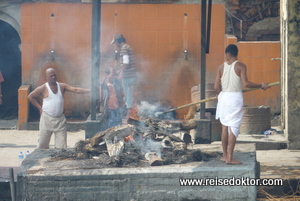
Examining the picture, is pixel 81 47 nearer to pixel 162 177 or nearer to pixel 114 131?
pixel 114 131

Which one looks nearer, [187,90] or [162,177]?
[162,177]

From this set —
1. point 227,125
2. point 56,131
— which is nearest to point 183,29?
point 56,131

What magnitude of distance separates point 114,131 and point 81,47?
729 cm

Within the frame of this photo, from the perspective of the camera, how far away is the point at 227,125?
8117 mm

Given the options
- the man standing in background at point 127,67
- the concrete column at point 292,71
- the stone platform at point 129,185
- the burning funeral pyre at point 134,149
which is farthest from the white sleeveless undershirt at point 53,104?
the concrete column at point 292,71

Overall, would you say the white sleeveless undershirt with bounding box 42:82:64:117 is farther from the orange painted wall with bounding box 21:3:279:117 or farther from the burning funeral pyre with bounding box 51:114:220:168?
the orange painted wall with bounding box 21:3:279:117

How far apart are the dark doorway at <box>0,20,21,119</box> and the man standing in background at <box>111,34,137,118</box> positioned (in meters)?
3.97

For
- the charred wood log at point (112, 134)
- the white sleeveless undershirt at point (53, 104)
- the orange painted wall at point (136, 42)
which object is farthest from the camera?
the orange painted wall at point (136, 42)

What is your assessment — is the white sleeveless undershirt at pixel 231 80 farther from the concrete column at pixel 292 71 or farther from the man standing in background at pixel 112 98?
the man standing in background at pixel 112 98

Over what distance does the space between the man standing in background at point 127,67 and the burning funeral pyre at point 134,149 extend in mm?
5288

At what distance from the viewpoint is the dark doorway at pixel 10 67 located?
17344 mm

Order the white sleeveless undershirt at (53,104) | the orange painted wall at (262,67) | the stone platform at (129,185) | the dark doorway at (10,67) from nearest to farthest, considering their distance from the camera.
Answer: the stone platform at (129,185) → the white sleeveless undershirt at (53,104) → the orange painted wall at (262,67) → the dark doorway at (10,67)

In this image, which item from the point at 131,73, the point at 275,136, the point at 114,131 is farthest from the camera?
the point at 131,73

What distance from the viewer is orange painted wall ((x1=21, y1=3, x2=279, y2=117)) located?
15.6m
